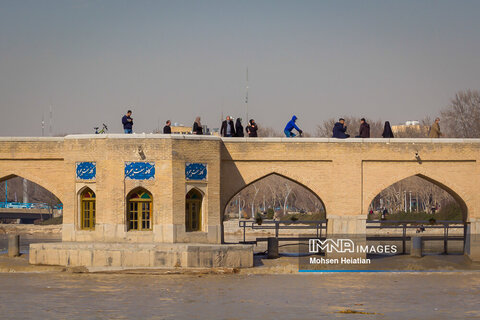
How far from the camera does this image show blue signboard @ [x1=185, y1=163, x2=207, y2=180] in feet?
95.7

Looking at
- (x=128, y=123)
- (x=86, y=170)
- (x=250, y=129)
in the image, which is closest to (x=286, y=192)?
(x=250, y=129)

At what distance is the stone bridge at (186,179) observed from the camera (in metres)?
28.2

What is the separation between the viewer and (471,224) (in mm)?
31172

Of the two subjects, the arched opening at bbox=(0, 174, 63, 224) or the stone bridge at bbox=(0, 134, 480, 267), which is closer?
the stone bridge at bbox=(0, 134, 480, 267)

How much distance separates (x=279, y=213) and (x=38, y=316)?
1762 inches

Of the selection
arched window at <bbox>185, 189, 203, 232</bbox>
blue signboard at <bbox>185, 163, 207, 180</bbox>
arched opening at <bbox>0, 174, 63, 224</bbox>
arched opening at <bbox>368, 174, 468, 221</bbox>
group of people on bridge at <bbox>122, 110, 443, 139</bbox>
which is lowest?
arched opening at <bbox>0, 174, 63, 224</bbox>

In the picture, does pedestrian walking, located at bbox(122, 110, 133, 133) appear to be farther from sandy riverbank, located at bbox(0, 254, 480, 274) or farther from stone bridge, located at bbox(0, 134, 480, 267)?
sandy riverbank, located at bbox(0, 254, 480, 274)

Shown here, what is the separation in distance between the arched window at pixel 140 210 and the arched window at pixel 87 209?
51.2 inches

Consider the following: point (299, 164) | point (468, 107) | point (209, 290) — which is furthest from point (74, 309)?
point (468, 107)

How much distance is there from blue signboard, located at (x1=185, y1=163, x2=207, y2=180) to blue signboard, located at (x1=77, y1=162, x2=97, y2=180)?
111 inches

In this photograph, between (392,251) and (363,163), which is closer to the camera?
(363,163)

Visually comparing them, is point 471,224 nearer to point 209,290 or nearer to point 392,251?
point 392,251

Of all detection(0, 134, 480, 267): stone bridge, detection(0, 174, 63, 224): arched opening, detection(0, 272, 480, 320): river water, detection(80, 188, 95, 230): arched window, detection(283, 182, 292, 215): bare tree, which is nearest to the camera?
detection(0, 272, 480, 320): river water

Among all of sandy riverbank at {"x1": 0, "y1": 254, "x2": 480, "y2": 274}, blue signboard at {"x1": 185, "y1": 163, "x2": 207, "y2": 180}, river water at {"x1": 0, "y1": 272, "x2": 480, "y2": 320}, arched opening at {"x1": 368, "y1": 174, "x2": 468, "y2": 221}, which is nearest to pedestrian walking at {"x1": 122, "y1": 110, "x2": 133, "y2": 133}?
blue signboard at {"x1": 185, "y1": 163, "x2": 207, "y2": 180}
